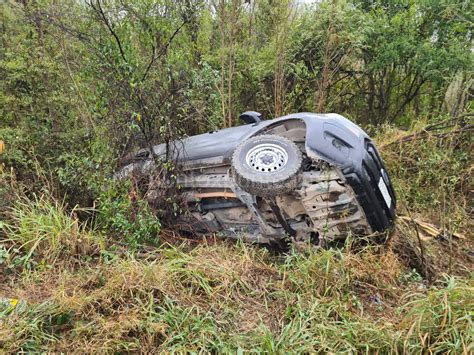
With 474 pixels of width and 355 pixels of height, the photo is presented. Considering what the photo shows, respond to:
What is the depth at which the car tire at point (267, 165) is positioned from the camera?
2.73 m

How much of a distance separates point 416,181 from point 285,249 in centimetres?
211

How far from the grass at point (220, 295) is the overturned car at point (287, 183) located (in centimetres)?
19

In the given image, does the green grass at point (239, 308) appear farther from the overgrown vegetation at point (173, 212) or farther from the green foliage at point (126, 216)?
the green foliage at point (126, 216)

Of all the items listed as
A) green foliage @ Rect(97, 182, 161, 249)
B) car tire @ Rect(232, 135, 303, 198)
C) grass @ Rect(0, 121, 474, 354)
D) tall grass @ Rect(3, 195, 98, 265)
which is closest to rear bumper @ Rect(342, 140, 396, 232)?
grass @ Rect(0, 121, 474, 354)

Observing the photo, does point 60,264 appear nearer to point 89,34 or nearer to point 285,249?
point 285,249

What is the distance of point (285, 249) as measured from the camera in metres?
3.13

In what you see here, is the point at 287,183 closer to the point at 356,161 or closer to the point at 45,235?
the point at 356,161

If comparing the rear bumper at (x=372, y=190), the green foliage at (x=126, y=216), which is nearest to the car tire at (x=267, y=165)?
the rear bumper at (x=372, y=190)

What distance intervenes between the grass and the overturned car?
194 millimetres

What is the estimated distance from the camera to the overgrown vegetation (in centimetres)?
204

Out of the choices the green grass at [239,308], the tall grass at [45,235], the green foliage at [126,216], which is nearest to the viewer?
the green grass at [239,308]

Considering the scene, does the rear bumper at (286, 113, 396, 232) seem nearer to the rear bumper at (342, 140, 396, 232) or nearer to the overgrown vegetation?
the rear bumper at (342, 140, 396, 232)

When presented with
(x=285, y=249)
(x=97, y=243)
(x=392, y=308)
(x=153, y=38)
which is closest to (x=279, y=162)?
(x=285, y=249)

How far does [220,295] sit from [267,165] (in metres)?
1.03
